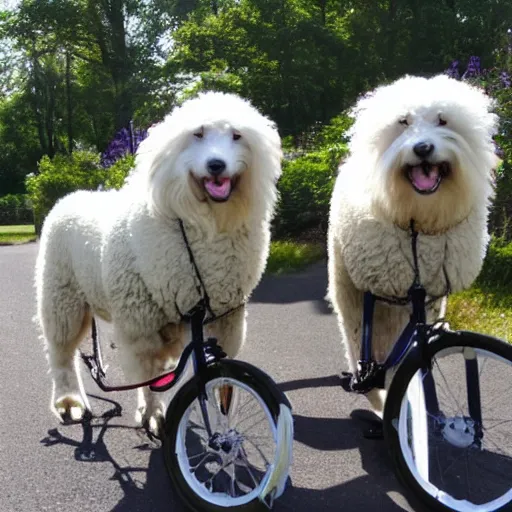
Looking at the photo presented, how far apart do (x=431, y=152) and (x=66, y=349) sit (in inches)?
104

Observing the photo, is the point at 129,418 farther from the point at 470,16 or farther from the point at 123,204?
the point at 470,16

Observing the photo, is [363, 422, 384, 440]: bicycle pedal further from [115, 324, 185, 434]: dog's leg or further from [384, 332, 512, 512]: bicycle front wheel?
[115, 324, 185, 434]: dog's leg

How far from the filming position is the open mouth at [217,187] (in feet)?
10.4

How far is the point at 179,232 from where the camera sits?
3461 millimetres

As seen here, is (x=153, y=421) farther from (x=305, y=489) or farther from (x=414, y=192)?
(x=414, y=192)

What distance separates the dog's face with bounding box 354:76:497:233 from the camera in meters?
3.19

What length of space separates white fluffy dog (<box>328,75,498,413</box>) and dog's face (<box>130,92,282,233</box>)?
0.52 m

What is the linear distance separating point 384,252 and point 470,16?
22907 millimetres

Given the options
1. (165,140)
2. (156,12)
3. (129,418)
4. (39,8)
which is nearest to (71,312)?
(129,418)

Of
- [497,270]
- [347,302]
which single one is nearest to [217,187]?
[347,302]

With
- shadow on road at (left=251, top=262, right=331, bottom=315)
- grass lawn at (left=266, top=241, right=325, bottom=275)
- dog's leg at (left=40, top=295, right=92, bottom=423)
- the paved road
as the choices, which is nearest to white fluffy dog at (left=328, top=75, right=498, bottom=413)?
the paved road

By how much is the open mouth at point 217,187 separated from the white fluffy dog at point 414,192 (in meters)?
0.72

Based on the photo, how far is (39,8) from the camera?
30.3 meters

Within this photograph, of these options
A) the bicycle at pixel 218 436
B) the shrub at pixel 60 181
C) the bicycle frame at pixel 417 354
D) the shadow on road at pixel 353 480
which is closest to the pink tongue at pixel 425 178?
the bicycle frame at pixel 417 354
